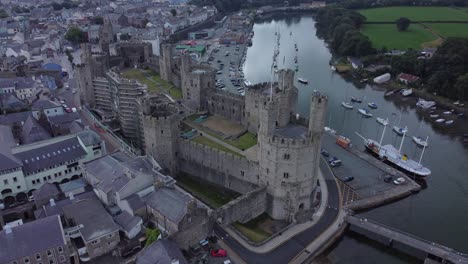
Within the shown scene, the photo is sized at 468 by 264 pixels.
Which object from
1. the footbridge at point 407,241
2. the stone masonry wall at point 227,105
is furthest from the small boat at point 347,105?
the footbridge at point 407,241

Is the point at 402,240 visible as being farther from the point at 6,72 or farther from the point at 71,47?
the point at 71,47

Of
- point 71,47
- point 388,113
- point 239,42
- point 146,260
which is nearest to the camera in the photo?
point 146,260

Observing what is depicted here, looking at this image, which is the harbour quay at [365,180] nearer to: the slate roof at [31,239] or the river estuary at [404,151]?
the river estuary at [404,151]

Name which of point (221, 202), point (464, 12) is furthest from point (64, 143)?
point (464, 12)

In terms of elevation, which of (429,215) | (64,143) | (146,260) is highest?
(64,143)

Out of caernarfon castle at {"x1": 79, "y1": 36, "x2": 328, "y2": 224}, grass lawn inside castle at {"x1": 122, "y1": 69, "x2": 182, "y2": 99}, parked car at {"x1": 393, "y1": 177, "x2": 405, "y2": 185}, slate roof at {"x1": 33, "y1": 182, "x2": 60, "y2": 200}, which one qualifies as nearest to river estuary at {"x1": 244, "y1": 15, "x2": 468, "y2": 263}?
parked car at {"x1": 393, "y1": 177, "x2": 405, "y2": 185}

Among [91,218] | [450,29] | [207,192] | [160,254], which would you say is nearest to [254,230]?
[207,192]
